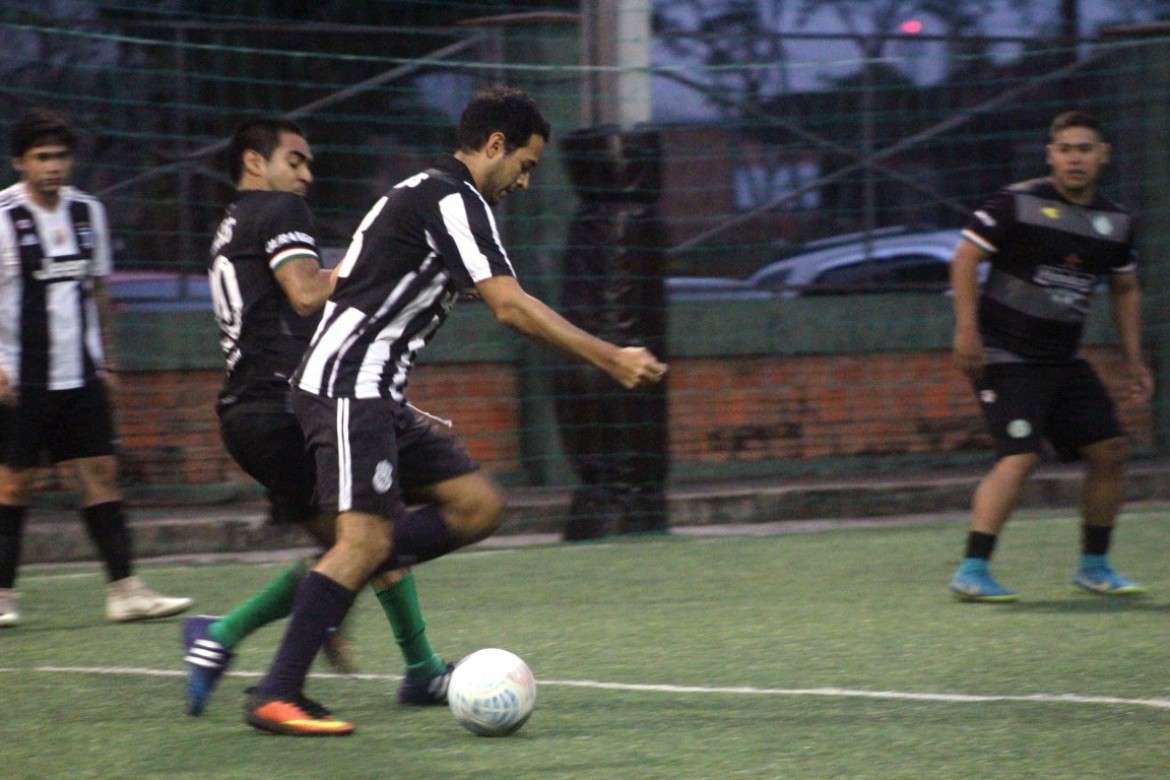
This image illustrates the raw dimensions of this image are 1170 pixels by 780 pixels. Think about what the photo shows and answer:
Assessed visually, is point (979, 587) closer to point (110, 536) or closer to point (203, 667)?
point (203, 667)

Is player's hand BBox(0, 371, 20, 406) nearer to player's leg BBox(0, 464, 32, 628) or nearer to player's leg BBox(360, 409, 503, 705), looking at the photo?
player's leg BBox(0, 464, 32, 628)

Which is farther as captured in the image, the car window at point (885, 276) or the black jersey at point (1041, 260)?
the car window at point (885, 276)

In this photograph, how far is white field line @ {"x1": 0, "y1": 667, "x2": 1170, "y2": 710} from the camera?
5.37 m

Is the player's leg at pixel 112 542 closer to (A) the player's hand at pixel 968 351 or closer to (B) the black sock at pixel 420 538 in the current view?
(B) the black sock at pixel 420 538

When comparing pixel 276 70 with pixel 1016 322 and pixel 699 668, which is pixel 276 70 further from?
pixel 699 668

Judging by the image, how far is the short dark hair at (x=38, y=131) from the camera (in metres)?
7.12

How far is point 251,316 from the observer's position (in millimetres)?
6082

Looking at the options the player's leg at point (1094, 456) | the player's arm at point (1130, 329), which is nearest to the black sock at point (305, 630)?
the player's leg at point (1094, 456)

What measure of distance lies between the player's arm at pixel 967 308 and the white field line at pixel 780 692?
2.10 m

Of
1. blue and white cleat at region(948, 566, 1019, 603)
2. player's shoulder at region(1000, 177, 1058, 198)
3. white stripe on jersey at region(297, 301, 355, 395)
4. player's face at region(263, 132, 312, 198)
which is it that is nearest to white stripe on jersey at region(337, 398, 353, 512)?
white stripe on jersey at region(297, 301, 355, 395)

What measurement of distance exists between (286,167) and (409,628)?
1.67 meters

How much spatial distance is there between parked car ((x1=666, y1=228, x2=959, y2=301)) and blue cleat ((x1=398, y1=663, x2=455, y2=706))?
249 inches

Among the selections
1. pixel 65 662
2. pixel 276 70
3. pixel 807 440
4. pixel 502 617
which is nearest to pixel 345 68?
pixel 276 70

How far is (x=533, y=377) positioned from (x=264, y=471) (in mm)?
4883
